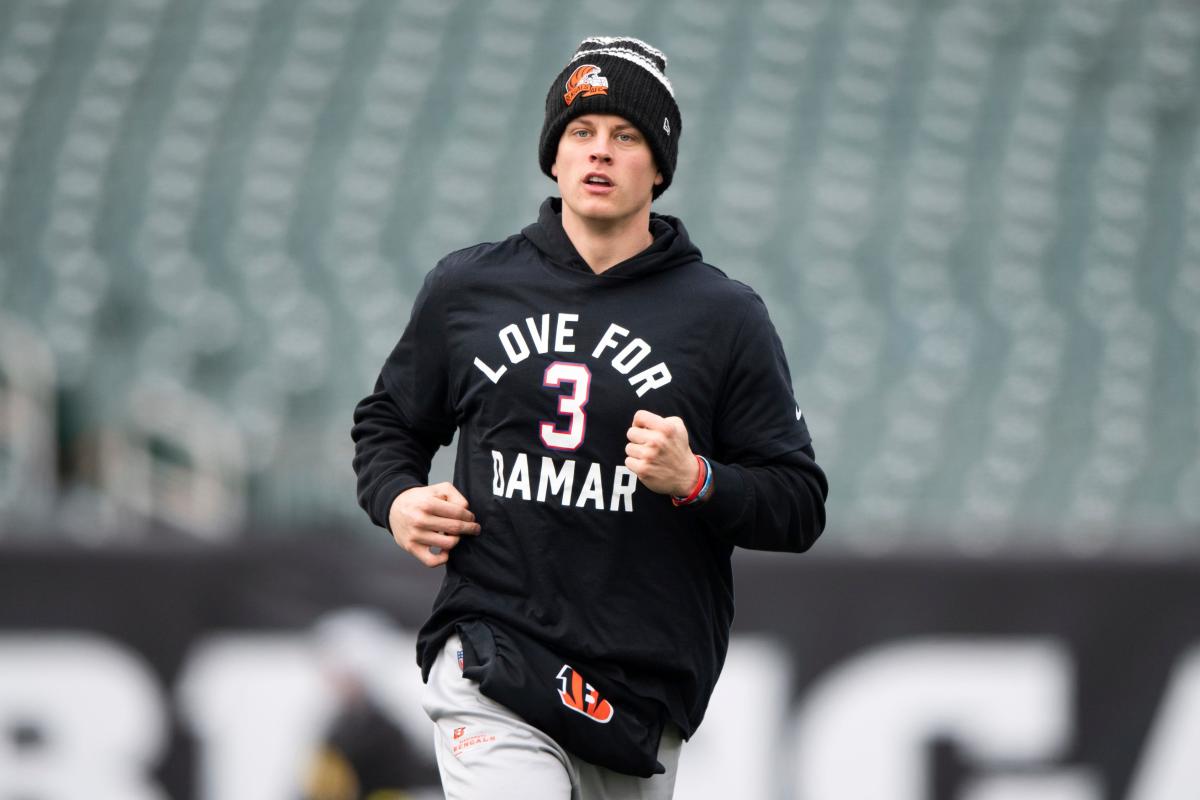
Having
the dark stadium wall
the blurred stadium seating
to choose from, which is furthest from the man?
the blurred stadium seating

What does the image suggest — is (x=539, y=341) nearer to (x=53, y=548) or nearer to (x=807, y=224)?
(x=53, y=548)

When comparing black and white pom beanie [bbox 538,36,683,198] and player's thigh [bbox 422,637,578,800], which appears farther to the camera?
black and white pom beanie [bbox 538,36,683,198]

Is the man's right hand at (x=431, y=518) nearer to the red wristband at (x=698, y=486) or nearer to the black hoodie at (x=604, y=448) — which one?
the black hoodie at (x=604, y=448)

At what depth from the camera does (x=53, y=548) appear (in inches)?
210

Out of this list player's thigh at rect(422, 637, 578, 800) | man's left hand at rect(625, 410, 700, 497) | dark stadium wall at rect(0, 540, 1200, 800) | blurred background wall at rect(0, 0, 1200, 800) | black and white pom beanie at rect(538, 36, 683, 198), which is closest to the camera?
man's left hand at rect(625, 410, 700, 497)

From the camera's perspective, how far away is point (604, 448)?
8.54ft

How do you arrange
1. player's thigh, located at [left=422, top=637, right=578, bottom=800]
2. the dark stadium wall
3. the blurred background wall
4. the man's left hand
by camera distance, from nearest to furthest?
the man's left hand
player's thigh, located at [left=422, top=637, right=578, bottom=800]
the dark stadium wall
the blurred background wall

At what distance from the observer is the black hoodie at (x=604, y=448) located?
2.60 meters

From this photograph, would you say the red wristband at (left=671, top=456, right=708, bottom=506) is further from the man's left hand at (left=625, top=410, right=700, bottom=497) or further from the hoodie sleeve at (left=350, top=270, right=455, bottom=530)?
the hoodie sleeve at (left=350, top=270, right=455, bottom=530)

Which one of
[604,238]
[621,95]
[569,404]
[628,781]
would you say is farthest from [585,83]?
[628,781]

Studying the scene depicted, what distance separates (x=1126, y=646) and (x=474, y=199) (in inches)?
193

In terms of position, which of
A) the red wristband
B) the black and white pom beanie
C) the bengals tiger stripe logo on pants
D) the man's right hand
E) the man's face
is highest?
the black and white pom beanie

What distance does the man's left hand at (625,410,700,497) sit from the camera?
2.39 m

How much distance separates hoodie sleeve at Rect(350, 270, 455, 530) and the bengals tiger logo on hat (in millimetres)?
388
